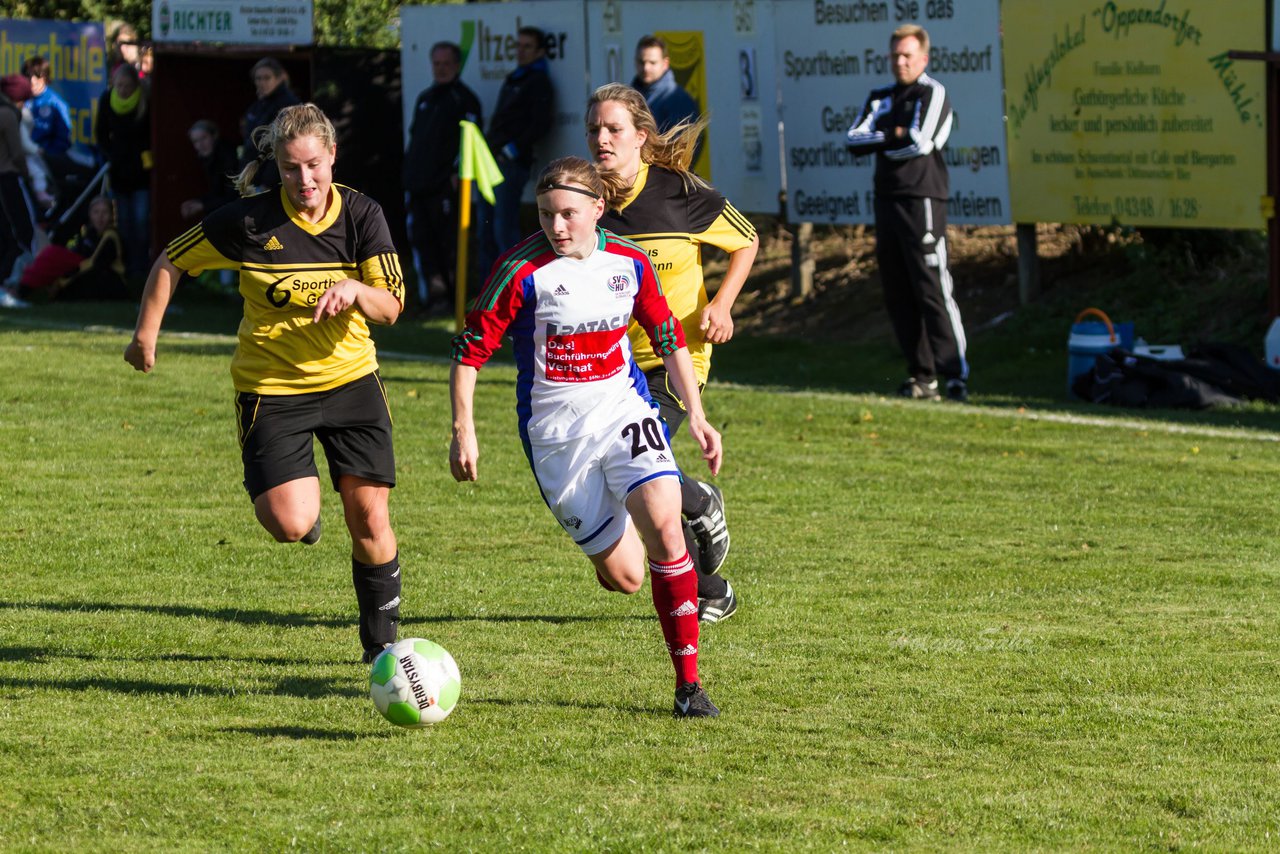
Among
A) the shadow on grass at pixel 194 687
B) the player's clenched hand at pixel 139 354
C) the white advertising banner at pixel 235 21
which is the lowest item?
the shadow on grass at pixel 194 687

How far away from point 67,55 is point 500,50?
728 cm

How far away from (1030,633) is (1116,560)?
5.19 ft

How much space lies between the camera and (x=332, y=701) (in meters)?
6.26

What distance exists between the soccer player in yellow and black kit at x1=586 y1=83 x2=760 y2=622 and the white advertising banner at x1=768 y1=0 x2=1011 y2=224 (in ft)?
27.5

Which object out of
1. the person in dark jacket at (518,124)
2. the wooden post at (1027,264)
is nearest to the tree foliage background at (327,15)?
the person in dark jacket at (518,124)

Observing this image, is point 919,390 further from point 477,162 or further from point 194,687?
point 194,687

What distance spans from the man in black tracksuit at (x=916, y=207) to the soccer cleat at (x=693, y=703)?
26.6ft

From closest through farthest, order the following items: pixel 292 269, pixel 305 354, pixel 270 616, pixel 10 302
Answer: pixel 292 269, pixel 305 354, pixel 270 616, pixel 10 302

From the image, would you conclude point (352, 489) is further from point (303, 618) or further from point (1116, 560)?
point (1116, 560)

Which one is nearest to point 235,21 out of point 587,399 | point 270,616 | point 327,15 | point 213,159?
point 213,159

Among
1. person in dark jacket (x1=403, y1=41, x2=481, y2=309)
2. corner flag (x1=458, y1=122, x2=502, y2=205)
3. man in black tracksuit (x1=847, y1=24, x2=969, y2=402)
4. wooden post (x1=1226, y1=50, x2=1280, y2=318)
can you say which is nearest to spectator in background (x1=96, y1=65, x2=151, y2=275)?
person in dark jacket (x1=403, y1=41, x2=481, y2=309)

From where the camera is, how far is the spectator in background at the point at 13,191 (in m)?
21.0

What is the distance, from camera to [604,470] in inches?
240

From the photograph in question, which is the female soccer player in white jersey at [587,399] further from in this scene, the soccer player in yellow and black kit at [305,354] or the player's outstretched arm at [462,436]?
the soccer player in yellow and black kit at [305,354]
